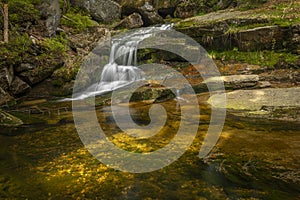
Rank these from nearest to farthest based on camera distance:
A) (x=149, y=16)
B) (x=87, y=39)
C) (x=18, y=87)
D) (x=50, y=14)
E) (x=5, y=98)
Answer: (x=5, y=98)
(x=18, y=87)
(x=50, y=14)
(x=87, y=39)
(x=149, y=16)

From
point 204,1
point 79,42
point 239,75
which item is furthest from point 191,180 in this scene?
point 204,1

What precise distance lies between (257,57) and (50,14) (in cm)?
A: 971

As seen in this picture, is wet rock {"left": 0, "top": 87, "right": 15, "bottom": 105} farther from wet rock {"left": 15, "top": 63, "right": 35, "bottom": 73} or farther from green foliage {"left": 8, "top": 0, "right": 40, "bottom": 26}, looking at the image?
green foliage {"left": 8, "top": 0, "right": 40, "bottom": 26}

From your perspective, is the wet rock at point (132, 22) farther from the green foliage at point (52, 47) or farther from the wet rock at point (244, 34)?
the green foliage at point (52, 47)

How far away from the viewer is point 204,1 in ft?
60.2

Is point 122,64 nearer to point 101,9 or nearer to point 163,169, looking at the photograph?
point 101,9

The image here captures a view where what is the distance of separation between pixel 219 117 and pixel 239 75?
4273 mm

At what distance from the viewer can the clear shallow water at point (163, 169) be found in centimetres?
308

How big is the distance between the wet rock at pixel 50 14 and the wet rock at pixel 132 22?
508 centimetres

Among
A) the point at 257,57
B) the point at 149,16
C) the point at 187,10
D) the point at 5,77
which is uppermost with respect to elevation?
the point at 187,10

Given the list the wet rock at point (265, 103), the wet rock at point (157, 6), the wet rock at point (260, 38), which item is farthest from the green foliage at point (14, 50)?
the wet rock at point (157, 6)

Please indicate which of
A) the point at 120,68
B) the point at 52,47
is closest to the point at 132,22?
the point at 120,68

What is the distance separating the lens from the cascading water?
34.6ft

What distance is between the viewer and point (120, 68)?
38.1ft
